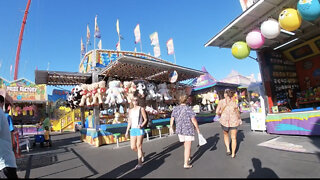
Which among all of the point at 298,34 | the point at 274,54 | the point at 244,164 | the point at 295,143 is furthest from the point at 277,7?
the point at 244,164

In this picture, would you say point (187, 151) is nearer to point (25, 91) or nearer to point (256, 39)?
point (256, 39)

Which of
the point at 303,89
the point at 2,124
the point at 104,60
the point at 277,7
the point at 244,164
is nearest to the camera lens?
the point at 2,124

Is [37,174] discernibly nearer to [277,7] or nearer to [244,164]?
[244,164]

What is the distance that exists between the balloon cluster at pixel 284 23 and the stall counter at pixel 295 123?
9.21 ft

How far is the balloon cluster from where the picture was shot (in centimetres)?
424

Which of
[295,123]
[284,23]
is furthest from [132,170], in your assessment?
[295,123]

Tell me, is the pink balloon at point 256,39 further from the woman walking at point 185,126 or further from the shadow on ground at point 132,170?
the shadow on ground at point 132,170

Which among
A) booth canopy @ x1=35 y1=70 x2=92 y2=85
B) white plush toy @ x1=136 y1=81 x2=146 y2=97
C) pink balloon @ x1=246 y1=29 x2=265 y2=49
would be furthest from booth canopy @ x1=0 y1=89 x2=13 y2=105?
pink balloon @ x1=246 y1=29 x2=265 y2=49

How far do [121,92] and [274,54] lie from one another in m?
7.22

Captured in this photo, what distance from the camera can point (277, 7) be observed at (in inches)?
212

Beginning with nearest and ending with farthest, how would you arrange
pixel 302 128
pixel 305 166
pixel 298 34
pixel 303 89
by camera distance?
pixel 305 166, pixel 302 128, pixel 298 34, pixel 303 89

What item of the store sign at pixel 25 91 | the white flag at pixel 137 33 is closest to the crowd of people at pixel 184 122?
the white flag at pixel 137 33

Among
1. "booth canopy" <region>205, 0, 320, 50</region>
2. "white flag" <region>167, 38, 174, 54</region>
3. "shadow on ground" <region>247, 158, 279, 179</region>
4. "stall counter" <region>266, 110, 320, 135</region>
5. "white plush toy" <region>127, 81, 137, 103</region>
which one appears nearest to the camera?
"shadow on ground" <region>247, 158, 279, 179</region>

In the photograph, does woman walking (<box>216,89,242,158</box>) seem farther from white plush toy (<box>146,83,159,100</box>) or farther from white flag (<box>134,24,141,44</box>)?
white flag (<box>134,24,141,44</box>)
